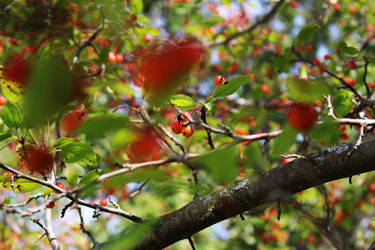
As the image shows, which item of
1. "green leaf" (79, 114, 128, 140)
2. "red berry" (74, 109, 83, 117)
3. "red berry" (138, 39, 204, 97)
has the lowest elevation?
"red berry" (74, 109, 83, 117)

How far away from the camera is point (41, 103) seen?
1.18ft

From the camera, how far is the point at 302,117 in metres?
0.82

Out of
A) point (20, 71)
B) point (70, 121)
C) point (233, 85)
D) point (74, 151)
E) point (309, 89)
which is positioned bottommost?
point (70, 121)

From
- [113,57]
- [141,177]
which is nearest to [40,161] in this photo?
[141,177]

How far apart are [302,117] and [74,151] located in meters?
0.92

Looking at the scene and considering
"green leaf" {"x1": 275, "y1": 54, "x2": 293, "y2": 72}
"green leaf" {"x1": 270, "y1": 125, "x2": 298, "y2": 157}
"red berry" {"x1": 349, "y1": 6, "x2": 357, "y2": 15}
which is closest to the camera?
"green leaf" {"x1": 270, "y1": 125, "x2": 298, "y2": 157}

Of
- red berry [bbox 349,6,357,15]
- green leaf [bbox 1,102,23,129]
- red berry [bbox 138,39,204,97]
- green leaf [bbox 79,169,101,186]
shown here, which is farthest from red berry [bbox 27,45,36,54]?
red berry [bbox 349,6,357,15]

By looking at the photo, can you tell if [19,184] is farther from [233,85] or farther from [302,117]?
[302,117]

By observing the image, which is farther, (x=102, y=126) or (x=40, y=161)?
(x=40, y=161)

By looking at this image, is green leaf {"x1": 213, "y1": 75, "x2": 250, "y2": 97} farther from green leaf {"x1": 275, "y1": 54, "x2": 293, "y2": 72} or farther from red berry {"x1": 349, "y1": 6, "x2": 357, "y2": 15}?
red berry {"x1": 349, "y1": 6, "x2": 357, "y2": 15}

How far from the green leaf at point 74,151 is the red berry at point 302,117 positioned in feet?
2.73

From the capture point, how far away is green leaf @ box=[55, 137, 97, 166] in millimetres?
1305

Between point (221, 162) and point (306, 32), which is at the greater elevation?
point (221, 162)

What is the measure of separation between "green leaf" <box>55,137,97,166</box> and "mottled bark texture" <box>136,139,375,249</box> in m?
0.40
